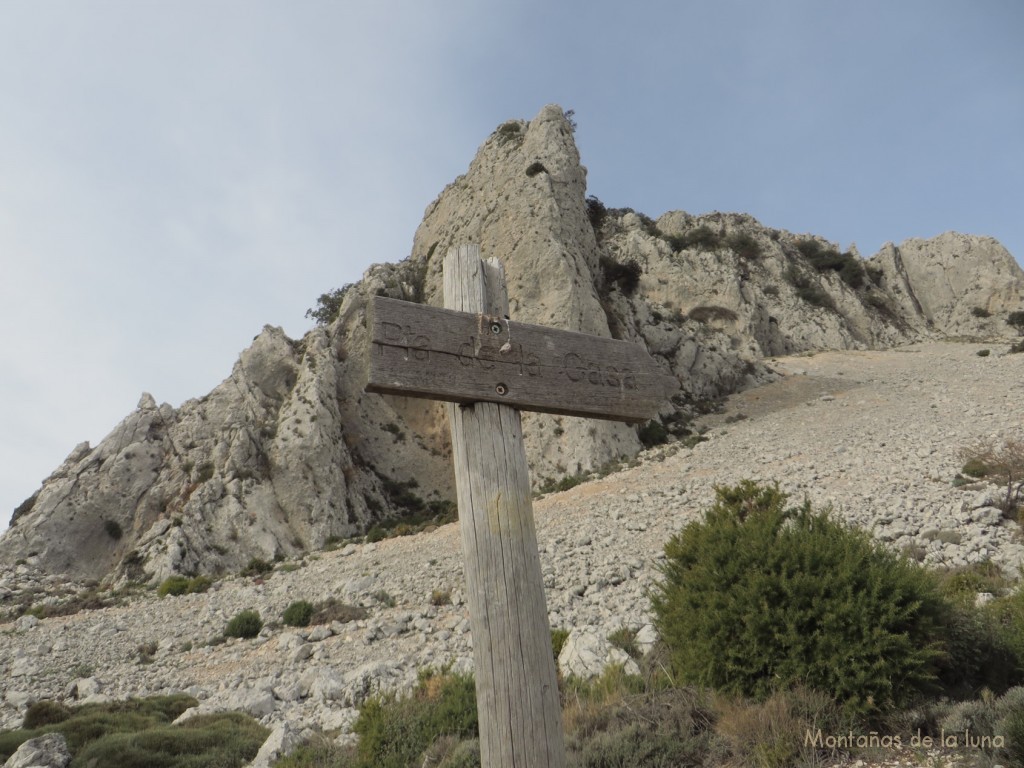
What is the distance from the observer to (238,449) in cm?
2267

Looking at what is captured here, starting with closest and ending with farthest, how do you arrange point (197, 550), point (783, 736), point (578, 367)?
point (578, 367)
point (783, 736)
point (197, 550)

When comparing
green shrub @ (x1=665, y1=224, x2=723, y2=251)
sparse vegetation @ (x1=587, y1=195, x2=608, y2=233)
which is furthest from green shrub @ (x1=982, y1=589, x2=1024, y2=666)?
green shrub @ (x1=665, y1=224, x2=723, y2=251)

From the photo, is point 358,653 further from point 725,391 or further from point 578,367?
point 725,391

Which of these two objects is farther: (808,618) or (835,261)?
(835,261)

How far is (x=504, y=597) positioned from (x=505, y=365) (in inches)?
37.9

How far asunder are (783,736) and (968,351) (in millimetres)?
39906

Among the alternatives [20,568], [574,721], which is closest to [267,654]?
[574,721]

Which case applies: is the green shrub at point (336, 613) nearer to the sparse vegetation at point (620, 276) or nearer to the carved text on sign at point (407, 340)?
the carved text on sign at point (407, 340)

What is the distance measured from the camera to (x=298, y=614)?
1142 cm

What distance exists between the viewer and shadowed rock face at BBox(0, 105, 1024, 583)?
843 inches

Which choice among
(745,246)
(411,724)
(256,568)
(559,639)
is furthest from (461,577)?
(745,246)

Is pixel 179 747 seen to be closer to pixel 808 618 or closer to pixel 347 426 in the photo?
pixel 808 618

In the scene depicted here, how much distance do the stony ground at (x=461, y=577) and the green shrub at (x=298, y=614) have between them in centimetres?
18

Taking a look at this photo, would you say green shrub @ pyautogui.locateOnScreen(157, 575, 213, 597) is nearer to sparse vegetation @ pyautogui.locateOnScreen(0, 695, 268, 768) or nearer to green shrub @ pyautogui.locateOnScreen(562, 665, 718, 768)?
sparse vegetation @ pyautogui.locateOnScreen(0, 695, 268, 768)
